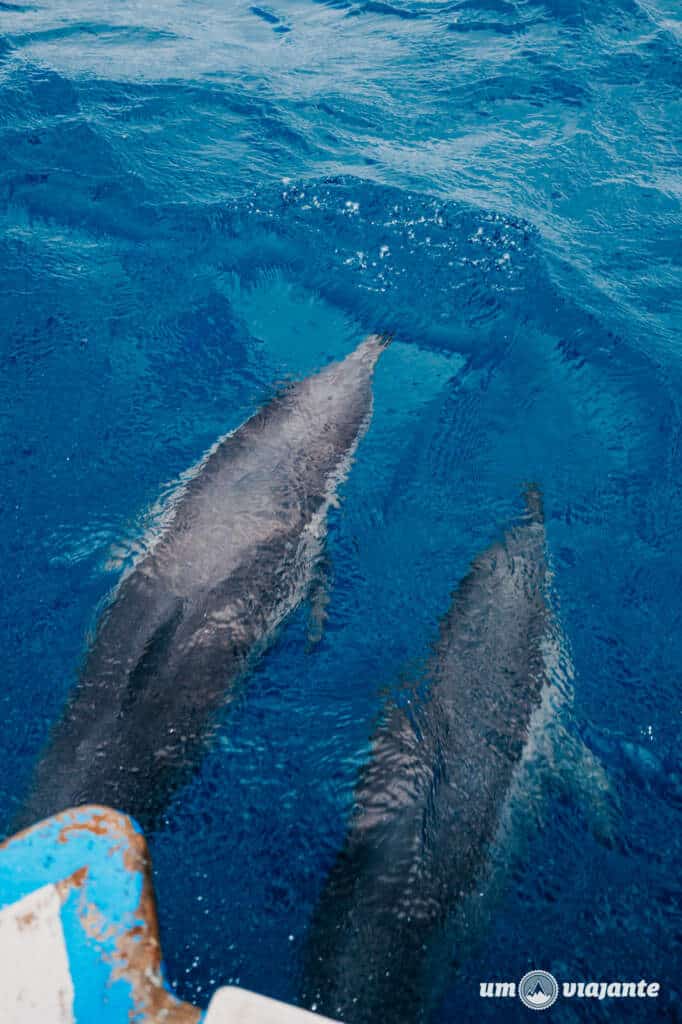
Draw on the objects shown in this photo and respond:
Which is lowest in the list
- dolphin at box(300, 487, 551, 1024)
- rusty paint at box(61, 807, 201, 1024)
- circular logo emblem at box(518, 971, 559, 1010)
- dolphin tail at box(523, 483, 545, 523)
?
circular logo emblem at box(518, 971, 559, 1010)

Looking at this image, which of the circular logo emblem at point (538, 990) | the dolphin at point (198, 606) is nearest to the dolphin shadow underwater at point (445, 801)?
the circular logo emblem at point (538, 990)

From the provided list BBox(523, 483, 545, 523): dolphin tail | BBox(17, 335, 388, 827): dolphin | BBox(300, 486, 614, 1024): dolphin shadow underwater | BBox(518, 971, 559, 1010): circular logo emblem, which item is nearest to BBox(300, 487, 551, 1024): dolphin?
BBox(300, 486, 614, 1024): dolphin shadow underwater

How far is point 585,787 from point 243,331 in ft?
22.6

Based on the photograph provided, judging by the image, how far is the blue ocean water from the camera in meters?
5.69

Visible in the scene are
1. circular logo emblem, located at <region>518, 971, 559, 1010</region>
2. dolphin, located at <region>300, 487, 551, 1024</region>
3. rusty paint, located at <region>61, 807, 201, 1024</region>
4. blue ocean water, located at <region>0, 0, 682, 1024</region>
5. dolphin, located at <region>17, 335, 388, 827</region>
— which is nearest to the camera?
rusty paint, located at <region>61, 807, 201, 1024</region>

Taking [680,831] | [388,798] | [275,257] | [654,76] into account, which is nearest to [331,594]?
[388,798]

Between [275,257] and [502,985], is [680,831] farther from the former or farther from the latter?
[275,257]

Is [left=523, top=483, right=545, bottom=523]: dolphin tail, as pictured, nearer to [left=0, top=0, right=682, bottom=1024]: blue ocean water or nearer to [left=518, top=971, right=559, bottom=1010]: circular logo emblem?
[left=0, top=0, right=682, bottom=1024]: blue ocean water

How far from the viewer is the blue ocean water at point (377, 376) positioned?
18.7ft

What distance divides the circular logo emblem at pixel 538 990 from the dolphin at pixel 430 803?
0.58 m

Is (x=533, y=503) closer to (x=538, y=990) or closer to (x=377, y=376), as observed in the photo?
(x=377, y=376)

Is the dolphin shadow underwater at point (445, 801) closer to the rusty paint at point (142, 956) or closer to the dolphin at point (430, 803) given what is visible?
the dolphin at point (430, 803)

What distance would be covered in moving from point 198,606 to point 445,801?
8.61 ft

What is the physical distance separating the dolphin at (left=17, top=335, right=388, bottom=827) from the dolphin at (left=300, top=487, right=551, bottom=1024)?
142cm
